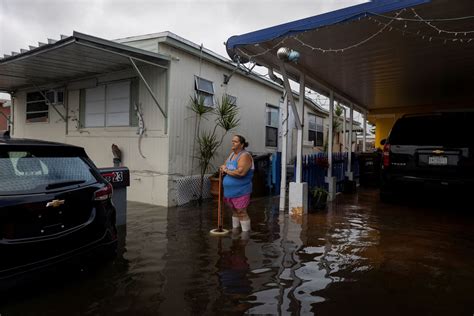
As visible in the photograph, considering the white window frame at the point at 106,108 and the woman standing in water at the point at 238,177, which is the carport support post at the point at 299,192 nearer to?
the woman standing in water at the point at 238,177

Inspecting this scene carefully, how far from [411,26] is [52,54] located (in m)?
6.17

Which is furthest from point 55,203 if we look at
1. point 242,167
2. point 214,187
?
point 214,187

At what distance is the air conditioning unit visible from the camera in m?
9.75

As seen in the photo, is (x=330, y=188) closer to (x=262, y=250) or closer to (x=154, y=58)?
(x=262, y=250)

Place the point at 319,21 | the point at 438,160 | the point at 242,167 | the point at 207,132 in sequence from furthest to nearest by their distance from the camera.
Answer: the point at 207,132 → the point at 438,160 → the point at 242,167 → the point at 319,21

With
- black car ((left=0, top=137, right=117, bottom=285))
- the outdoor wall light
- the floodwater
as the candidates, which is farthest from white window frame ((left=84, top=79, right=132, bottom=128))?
black car ((left=0, top=137, right=117, bottom=285))

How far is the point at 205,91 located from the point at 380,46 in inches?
172

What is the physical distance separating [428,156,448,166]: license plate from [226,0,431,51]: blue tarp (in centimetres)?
311

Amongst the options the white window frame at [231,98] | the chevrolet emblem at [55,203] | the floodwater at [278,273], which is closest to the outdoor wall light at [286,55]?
the floodwater at [278,273]

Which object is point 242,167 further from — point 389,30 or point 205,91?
point 205,91

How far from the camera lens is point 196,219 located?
6.53 m

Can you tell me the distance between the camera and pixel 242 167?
16.7 feet

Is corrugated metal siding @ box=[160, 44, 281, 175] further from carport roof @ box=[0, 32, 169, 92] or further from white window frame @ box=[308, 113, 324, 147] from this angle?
white window frame @ box=[308, 113, 324, 147]

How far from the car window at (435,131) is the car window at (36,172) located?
5.57m
